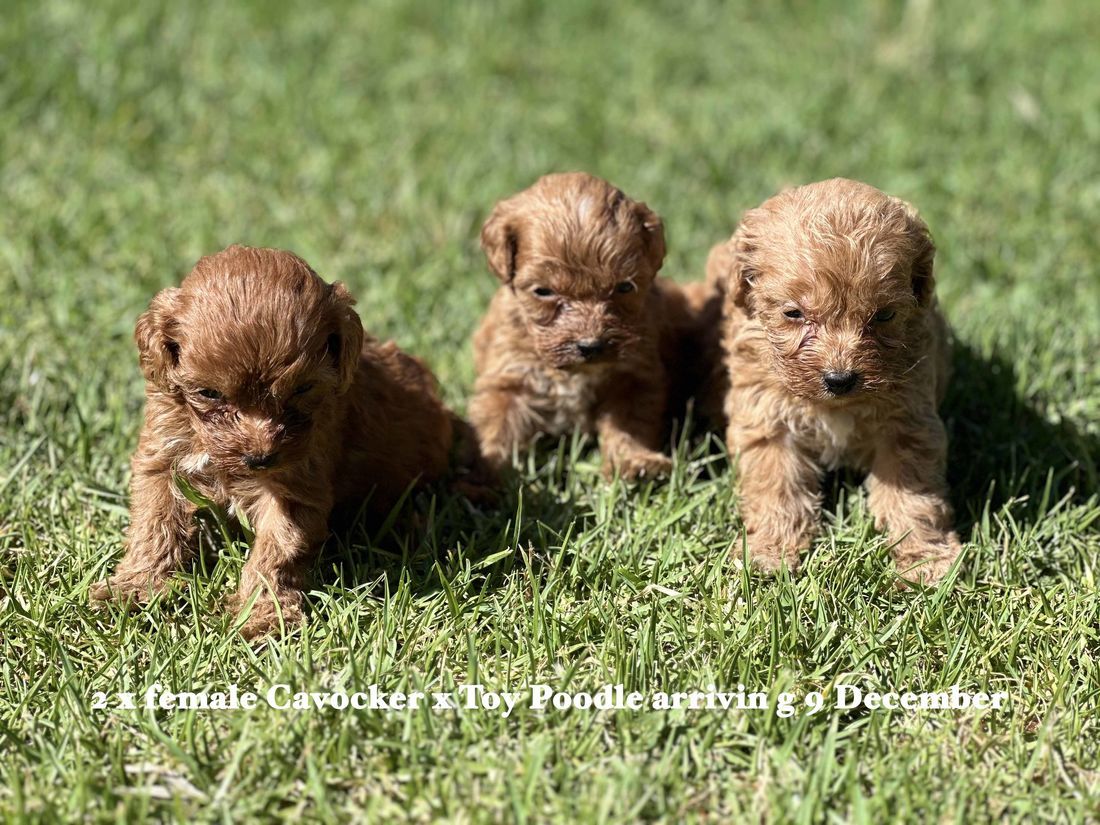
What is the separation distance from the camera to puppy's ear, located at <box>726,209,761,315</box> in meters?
4.81

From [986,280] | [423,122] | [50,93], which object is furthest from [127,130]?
Result: [986,280]

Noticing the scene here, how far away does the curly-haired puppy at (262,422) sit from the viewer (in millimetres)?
4113

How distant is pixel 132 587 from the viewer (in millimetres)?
4574

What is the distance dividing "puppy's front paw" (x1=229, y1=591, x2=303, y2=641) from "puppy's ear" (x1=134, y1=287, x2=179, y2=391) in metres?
0.86

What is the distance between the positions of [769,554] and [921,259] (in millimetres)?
1331

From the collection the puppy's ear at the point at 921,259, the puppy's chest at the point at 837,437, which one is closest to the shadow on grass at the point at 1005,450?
the puppy's chest at the point at 837,437

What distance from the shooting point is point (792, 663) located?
431 cm

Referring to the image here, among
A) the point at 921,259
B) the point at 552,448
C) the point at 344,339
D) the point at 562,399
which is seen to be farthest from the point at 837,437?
the point at 344,339

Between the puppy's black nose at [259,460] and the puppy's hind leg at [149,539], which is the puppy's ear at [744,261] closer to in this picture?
the puppy's black nose at [259,460]

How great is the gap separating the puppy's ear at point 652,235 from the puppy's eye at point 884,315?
3.72ft

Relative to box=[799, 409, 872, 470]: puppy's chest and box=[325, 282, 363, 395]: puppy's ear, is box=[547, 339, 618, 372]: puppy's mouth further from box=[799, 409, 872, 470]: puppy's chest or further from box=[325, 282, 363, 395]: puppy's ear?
box=[325, 282, 363, 395]: puppy's ear

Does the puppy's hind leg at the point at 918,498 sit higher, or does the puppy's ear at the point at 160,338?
the puppy's ear at the point at 160,338

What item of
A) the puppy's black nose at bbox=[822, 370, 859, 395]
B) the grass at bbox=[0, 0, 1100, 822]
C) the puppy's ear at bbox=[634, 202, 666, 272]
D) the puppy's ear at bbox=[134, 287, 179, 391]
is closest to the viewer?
the grass at bbox=[0, 0, 1100, 822]

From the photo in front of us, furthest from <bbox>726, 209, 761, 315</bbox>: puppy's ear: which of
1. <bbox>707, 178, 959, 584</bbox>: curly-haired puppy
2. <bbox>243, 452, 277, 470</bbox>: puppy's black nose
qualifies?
<bbox>243, 452, 277, 470</bbox>: puppy's black nose
